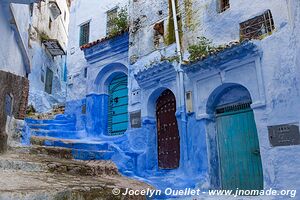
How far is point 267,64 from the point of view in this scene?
6527 millimetres

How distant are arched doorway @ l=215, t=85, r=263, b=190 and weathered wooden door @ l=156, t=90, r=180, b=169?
141 centimetres

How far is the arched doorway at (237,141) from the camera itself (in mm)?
6707

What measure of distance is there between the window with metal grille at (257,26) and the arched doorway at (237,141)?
4.12 ft

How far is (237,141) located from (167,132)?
7.56ft

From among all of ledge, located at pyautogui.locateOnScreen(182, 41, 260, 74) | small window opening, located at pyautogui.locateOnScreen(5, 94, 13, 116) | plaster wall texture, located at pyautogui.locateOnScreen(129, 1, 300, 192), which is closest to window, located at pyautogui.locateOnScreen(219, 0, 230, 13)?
plaster wall texture, located at pyautogui.locateOnScreen(129, 1, 300, 192)

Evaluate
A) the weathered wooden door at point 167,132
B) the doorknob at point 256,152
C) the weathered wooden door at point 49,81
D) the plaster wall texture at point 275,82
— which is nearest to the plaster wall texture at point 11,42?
→ the weathered wooden door at point 167,132

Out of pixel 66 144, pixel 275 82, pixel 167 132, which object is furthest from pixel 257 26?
pixel 66 144

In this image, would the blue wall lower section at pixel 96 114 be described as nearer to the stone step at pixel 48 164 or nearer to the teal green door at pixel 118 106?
the teal green door at pixel 118 106

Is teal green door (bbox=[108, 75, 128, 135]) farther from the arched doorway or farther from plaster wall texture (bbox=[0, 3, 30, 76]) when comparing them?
the arched doorway

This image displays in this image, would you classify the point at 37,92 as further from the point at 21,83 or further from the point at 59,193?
the point at 59,193

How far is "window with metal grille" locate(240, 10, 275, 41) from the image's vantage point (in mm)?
6781

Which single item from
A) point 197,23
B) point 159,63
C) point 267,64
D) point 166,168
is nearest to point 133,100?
point 159,63

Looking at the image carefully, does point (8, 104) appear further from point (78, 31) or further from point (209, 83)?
point (78, 31)

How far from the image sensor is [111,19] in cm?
1259
